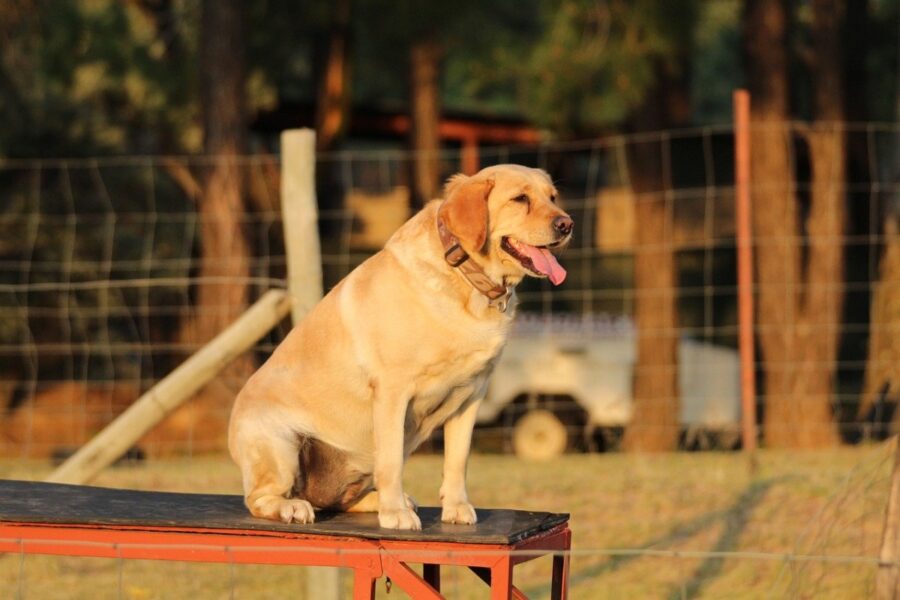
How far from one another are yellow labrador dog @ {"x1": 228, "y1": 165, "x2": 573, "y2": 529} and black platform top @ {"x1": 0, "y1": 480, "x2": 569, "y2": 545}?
0.35ft

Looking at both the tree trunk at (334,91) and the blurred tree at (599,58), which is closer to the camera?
the blurred tree at (599,58)

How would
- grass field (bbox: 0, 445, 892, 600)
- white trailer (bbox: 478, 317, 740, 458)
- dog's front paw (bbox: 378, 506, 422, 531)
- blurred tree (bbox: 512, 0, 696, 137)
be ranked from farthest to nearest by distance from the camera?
white trailer (bbox: 478, 317, 740, 458) < blurred tree (bbox: 512, 0, 696, 137) < grass field (bbox: 0, 445, 892, 600) < dog's front paw (bbox: 378, 506, 422, 531)

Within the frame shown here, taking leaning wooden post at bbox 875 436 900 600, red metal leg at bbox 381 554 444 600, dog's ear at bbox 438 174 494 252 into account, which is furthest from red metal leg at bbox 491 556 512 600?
leaning wooden post at bbox 875 436 900 600

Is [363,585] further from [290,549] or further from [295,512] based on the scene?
[295,512]

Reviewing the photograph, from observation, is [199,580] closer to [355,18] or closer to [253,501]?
[253,501]

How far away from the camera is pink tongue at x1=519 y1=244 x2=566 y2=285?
4.46 metres

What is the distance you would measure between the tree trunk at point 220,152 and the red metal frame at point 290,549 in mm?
7942

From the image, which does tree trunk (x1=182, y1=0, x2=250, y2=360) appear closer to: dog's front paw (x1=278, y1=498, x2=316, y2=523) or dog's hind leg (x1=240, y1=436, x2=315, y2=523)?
dog's hind leg (x1=240, y1=436, x2=315, y2=523)

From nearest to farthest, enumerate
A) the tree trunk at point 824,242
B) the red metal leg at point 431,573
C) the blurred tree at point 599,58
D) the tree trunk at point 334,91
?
the red metal leg at point 431,573 < the tree trunk at point 824,242 < the blurred tree at point 599,58 < the tree trunk at point 334,91

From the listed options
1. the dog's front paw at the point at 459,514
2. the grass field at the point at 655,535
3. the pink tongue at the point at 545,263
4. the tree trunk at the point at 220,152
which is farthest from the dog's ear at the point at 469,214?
the tree trunk at the point at 220,152

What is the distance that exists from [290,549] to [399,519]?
0.34m

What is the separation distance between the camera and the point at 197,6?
54.7ft

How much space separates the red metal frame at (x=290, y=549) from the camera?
13.9ft

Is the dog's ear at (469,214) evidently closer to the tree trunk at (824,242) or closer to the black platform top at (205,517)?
the black platform top at (205,517)
